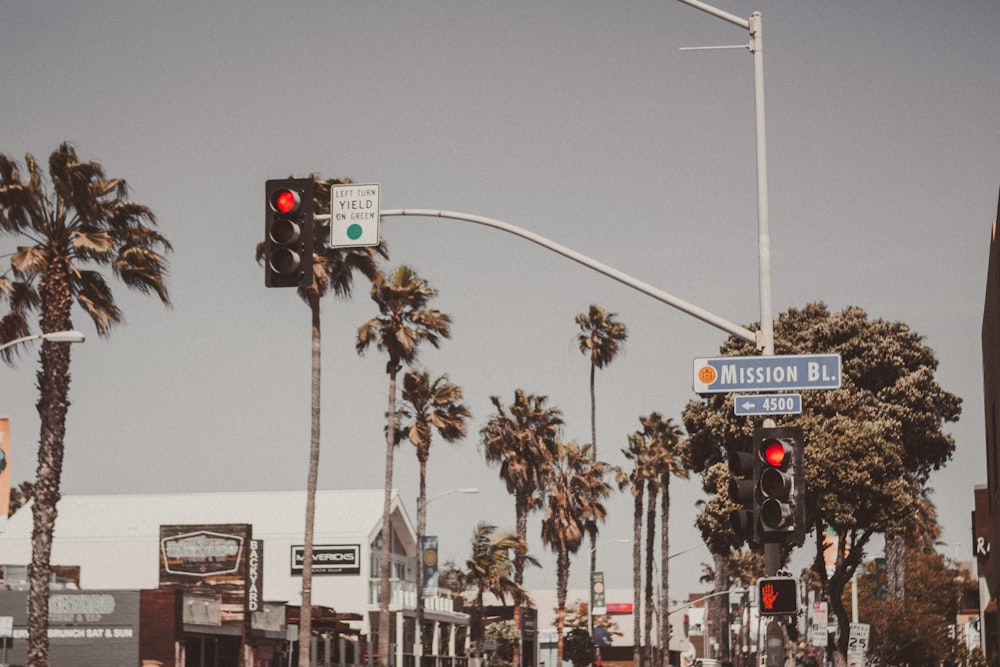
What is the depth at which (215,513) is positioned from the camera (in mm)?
74375

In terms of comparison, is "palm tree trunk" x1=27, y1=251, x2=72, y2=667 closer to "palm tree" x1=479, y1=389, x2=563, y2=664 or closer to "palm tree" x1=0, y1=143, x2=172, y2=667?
"palm tree" x1=0, y1=143, x2=172, y2=667

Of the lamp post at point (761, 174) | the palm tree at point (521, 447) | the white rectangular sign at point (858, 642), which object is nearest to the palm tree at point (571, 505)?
the palm tree at point (521, 447)

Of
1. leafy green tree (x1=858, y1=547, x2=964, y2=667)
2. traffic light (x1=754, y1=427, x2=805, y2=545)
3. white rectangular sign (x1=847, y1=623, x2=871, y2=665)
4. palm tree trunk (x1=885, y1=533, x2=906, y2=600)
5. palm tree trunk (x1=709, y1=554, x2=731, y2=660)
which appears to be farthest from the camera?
palm tree trunk (x1=709, y1=554, x2=731, y2=660)

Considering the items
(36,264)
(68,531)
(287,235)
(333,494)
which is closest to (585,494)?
(333,494)

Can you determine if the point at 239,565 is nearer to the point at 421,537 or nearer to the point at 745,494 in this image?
the point at 421,537

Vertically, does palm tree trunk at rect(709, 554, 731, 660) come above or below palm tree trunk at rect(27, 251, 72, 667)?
below

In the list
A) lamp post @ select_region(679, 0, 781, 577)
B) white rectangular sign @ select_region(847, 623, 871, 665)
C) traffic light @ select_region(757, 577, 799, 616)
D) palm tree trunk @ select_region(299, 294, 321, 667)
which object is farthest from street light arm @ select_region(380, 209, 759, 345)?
palm tree trunk @ select_region(299, 294, 321, 667)

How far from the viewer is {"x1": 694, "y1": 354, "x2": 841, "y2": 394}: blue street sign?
15.6 m

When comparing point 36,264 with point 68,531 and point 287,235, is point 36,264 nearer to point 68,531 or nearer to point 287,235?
point 287,235

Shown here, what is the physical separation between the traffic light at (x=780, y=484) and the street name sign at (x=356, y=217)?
4770mm

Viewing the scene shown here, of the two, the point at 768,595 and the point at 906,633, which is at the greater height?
the point at 768,595

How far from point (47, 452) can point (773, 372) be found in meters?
23.4

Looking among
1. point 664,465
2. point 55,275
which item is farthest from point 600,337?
point 55,275

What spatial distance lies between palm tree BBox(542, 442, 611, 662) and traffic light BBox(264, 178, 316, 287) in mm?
67949
